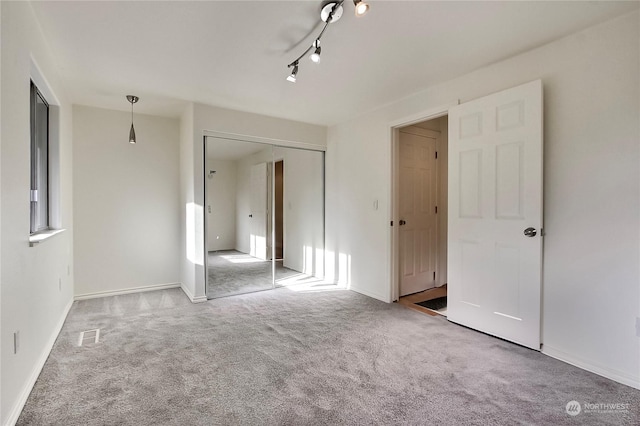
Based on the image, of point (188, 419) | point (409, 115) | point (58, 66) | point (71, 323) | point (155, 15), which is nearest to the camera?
point (188, 419)

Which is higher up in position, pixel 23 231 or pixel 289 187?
pixel 289 187

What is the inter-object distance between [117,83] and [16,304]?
232 centimetres

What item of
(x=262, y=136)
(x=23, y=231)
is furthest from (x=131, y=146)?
(x=23, y=231)

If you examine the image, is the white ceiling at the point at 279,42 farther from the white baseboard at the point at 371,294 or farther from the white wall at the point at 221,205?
the white baseboard at the point at 371,294

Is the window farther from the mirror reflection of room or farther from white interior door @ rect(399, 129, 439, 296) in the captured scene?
white interior door @ rect(399, 129, 439, 296)

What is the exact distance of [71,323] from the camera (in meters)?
3.10

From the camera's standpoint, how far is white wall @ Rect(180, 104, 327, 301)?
379cm

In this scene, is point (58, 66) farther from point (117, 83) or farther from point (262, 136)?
point (262, 136)

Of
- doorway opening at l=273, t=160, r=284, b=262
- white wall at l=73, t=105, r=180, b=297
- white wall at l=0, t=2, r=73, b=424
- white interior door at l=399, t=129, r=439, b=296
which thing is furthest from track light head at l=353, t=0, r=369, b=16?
white wall at l=73, t=105, r=180, b=297

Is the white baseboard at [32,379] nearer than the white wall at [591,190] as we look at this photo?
Yes

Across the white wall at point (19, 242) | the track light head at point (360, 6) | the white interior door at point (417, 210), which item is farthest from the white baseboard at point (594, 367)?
the white wall at point (19, 242)

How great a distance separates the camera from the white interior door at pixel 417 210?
13.4ft

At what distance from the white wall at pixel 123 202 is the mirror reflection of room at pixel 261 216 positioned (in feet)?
2.80

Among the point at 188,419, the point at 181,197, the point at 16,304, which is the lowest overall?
the point at 188,419
